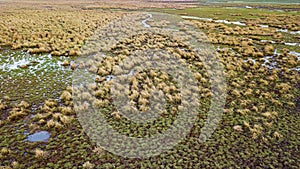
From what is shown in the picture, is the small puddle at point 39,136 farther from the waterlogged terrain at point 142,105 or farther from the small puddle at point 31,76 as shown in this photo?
the small puddle at point 31,76

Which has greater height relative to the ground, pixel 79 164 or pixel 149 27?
pixel 149 27

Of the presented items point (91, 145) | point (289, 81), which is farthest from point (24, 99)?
point (289, 81)

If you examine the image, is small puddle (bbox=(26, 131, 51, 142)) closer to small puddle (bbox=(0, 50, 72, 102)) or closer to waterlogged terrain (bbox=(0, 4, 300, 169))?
waterlogged terrain (bbox=(0, 4, 300, 169))

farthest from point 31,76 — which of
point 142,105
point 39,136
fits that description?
point 142,105

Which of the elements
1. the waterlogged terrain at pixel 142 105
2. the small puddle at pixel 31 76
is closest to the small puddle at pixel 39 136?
the waterlogged terrain at pixel 142 105

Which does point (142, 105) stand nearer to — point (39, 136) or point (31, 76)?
point (39, 136)

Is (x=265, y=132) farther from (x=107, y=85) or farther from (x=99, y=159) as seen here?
(x=107, y=85)
